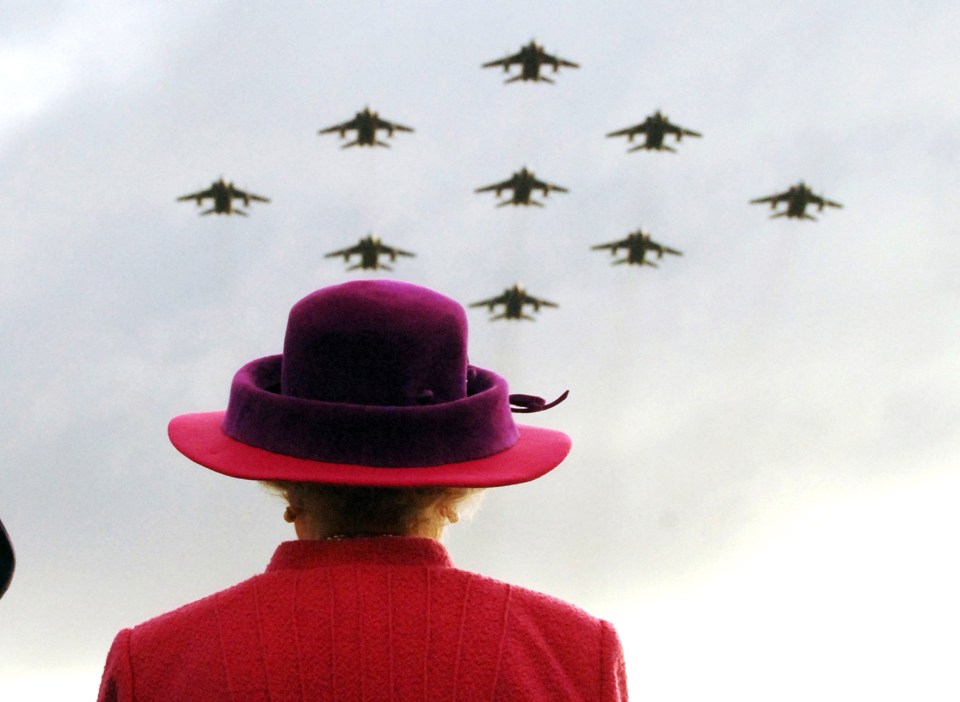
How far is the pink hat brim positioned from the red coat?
1.33 ft

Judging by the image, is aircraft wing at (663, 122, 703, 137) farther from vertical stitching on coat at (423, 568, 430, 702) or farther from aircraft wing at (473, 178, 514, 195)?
vertical stitching on coat at (423, 568, 430, 702)

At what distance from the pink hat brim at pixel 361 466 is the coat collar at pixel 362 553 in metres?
0.37

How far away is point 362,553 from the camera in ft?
23.9

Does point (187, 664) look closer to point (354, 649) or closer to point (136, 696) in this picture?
point (136, 696)

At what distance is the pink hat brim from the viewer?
23.7 ft

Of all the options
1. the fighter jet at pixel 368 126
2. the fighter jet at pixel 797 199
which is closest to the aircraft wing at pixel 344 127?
the fighter jet at pixel 368 126

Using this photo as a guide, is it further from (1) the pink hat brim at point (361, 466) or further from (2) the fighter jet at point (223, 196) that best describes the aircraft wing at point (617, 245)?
(1) the pink hat brim at point (361, 466)

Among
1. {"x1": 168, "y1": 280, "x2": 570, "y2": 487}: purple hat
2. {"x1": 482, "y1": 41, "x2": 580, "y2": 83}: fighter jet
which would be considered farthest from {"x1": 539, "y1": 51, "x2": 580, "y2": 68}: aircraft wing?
{"x1": 168, "y1": 280, "x2": 570, "y2": 487}: purple hat

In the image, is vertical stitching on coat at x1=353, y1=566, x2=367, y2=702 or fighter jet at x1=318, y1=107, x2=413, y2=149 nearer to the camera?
vertical stitching on coat at x1=353, y1=566, x2=367, y2=702

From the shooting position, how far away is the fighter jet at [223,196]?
95125 mm

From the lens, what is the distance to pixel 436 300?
802 centimetres

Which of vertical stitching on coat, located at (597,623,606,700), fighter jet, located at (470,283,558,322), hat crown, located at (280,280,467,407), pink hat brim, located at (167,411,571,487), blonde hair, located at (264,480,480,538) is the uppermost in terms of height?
fighter jet, located at (470,283,558,322)

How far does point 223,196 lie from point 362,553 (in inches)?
3605

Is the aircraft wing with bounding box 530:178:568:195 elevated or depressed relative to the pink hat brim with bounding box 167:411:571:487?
elevated
